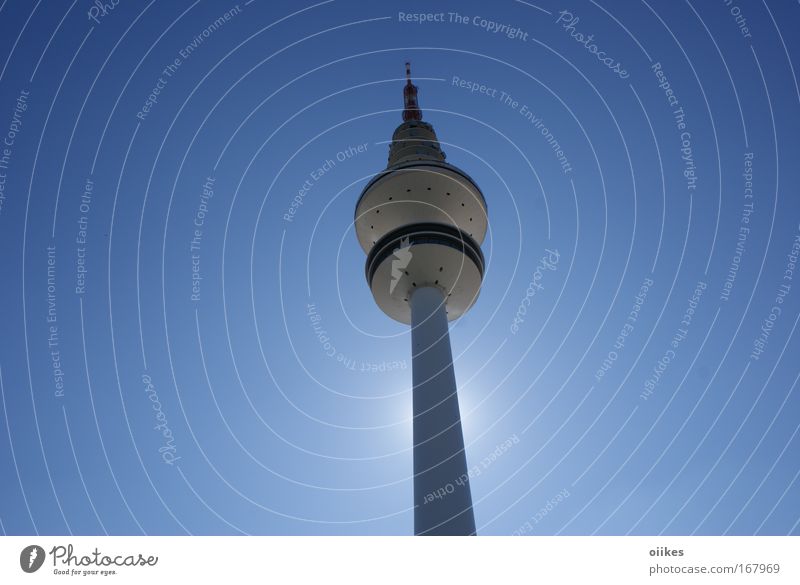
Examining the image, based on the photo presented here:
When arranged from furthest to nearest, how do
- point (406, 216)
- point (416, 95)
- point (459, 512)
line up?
point (416, 95), point (406, 216), point (459, 512)

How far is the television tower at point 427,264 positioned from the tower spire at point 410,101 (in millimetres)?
4581

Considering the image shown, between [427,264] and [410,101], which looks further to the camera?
[410,101]

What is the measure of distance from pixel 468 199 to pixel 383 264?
22.9 ft

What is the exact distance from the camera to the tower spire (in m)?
43.0

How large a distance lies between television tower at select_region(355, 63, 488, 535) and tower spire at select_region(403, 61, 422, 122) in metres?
4.58

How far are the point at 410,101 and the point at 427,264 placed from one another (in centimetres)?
1900

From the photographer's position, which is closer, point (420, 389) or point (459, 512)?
point (459, 512)

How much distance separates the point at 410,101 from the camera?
4388 centimetres

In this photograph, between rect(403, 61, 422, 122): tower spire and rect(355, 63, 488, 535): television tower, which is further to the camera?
rect(403, 61, 422, 122): tower spire
